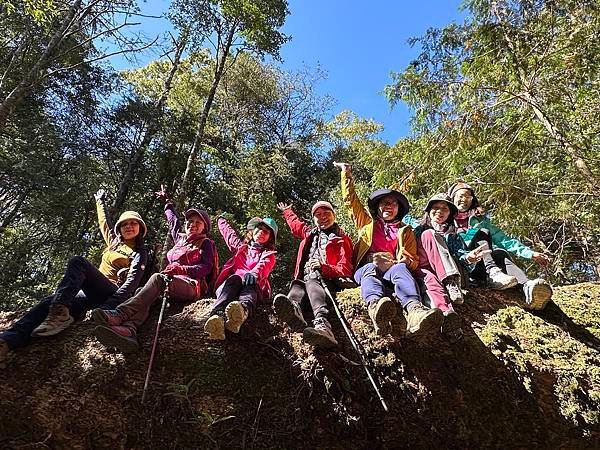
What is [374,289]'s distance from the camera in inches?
142

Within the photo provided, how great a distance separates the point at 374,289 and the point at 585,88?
5544 millimetres

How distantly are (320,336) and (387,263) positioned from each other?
114 centimetres

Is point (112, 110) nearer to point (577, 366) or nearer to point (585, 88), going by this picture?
point (585, 88)

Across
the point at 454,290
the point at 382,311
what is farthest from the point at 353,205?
the point at 382,311

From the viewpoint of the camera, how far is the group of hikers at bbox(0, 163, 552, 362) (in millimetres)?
3297

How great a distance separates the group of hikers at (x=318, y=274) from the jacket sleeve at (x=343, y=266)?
1cm

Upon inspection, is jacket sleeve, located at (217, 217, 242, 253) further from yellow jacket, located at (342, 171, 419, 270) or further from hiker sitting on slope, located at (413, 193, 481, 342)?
hiker sitting on slope, located at (413, 193, 481, 342)

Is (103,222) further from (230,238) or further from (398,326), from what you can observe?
(398,326)

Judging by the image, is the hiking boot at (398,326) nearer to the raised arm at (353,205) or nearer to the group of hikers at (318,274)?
the group of hikers at (318,274)

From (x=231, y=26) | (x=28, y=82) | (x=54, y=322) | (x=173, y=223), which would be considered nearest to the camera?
(x=54, y=322)

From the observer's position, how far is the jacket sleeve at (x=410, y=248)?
3879 mm

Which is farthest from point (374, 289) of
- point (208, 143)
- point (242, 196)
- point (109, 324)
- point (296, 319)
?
point (208, 143)

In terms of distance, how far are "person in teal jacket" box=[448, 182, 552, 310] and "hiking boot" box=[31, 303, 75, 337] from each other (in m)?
3.88

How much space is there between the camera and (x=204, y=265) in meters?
4.38
